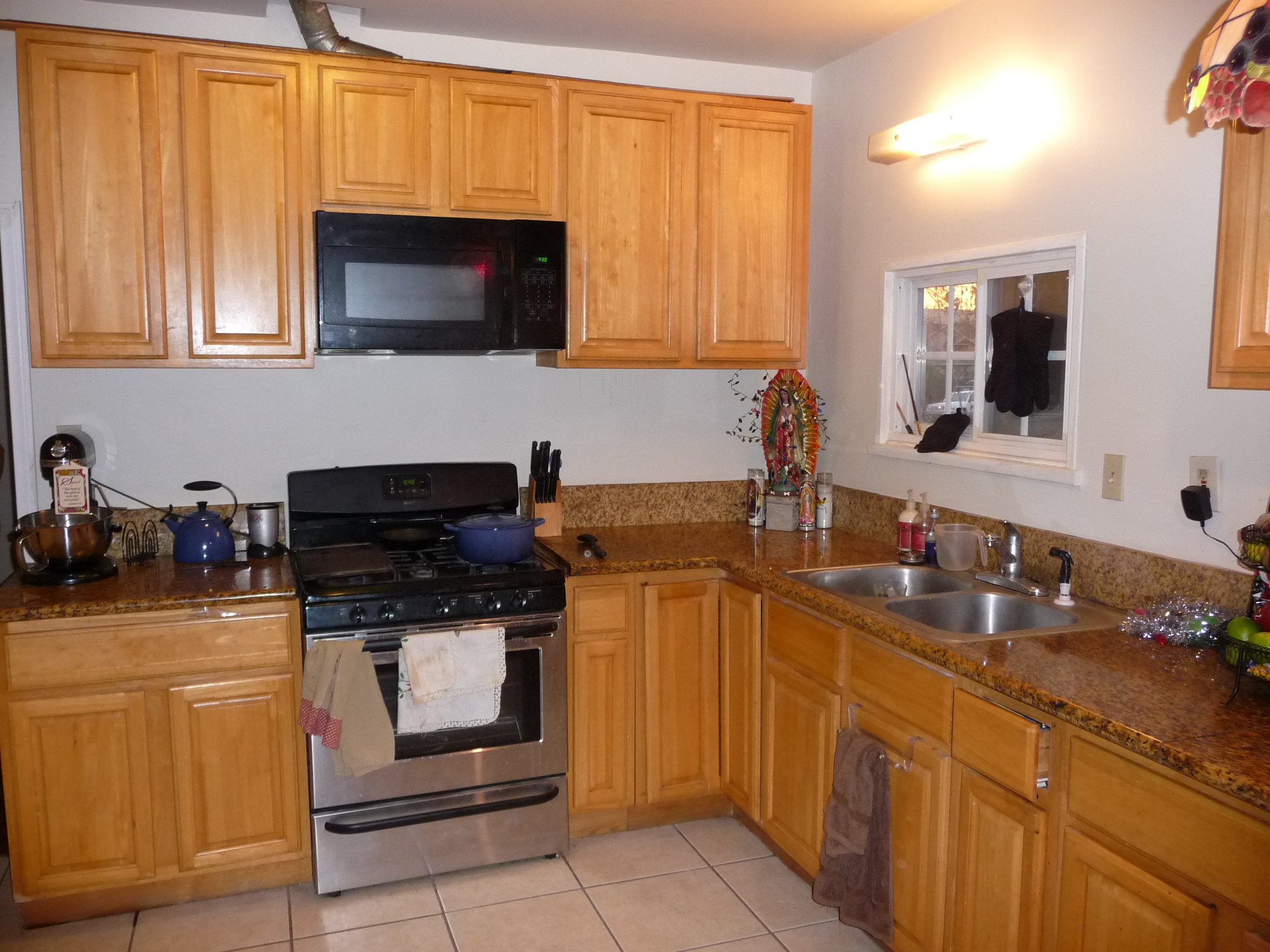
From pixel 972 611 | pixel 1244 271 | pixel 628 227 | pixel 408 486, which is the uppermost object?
pixel 628 227

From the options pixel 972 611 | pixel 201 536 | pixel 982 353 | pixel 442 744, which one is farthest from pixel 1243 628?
pixel 201 536

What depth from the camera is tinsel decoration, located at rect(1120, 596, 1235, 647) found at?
2031 millimetres

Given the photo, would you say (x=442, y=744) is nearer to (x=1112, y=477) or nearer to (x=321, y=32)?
(x=1112, y=477)

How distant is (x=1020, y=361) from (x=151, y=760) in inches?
103

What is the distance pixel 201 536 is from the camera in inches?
114

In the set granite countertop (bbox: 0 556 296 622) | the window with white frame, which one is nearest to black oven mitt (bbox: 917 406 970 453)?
the window with white frame

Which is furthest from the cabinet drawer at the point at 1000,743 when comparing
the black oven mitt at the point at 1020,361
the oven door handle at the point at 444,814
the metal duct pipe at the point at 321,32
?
the metal duct pipe at the point at 321,32

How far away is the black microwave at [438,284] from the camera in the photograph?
2818 millimetres

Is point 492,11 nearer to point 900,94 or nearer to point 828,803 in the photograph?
point 900,94

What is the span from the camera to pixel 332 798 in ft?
8.70

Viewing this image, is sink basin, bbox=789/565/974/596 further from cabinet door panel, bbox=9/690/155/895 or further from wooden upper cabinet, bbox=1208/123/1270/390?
cabinet door panel, bbox=9/690/155/895

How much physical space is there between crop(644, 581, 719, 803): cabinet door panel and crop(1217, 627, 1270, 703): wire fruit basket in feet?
5.02

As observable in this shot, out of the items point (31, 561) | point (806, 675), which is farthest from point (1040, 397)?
point (31, 561)

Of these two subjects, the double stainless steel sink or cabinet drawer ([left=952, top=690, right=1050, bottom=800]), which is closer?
cabinet drawer ([left=952, top=690, right=1050, bottom=800])
